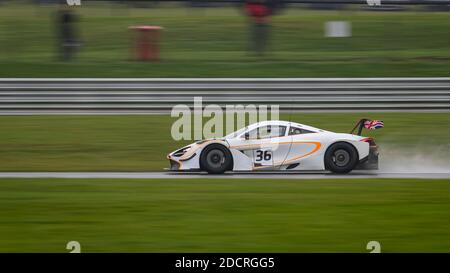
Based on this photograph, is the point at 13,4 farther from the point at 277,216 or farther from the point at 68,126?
the point at 277,216

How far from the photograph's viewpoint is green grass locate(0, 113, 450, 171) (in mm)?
→ 13336

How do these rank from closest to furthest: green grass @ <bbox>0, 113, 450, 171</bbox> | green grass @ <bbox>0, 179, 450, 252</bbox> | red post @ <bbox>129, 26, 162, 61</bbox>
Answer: green grass @ <bbox>0, 179, 450, 252</bbox> → green grass @ <bbox>0, 113, 450, 171</bbox> → red post @ <bbox>129, 26, 162, 61</bbox>

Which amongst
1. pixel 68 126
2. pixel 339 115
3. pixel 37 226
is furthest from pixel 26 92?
pixel 37 226

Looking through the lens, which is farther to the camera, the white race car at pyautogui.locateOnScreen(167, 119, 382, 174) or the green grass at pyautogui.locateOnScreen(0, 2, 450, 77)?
the green grass at pyautogui.locateOnScreen(0, 2, 450, 77)

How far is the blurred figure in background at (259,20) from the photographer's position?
17.7 meters

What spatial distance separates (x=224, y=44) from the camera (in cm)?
2008

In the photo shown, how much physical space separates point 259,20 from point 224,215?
934 cm

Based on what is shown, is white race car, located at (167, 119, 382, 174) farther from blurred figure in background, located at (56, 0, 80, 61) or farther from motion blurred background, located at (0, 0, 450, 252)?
blurred figure in background, located at (56, 0, 80, 61)

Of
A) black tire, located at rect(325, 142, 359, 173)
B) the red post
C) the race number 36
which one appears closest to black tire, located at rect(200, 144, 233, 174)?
the race number 36

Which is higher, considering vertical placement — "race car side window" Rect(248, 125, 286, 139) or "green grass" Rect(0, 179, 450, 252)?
"race car side window" Rect(248, 125, 286, 139)

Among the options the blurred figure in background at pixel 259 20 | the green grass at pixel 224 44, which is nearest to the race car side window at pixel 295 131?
the green grass at pixel 224 44

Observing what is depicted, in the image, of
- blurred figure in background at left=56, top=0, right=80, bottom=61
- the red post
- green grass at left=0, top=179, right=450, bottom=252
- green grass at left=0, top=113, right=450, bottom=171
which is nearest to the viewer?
green grass at left=0, top=179, right=450, bottom=252

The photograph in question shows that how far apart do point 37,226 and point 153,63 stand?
9.85m

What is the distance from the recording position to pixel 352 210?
376 inches
